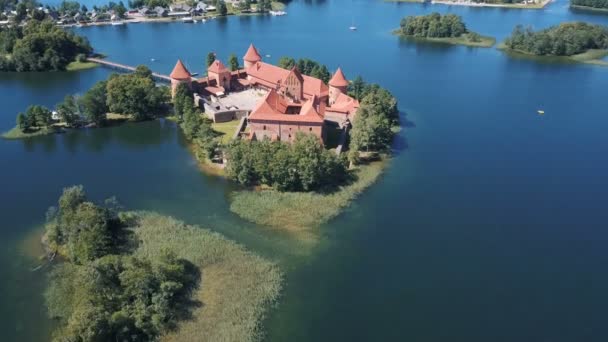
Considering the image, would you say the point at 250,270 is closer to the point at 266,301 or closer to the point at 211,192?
the point at 266,301

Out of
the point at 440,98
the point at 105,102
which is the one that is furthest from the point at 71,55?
the point at 440,98

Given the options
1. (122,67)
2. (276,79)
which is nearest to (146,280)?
(276,79)

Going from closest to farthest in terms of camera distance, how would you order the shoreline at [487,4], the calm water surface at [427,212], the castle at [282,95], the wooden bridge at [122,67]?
the calm water surface at [427,212] → the castle at [282,95] → the wooden bridge at [122,67] → the shoreline at [487,4]

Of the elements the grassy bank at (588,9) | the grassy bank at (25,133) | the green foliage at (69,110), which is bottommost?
the grassy bank at (25,133)

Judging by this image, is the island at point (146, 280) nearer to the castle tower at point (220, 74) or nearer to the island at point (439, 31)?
the castle tower at point (220, 74)

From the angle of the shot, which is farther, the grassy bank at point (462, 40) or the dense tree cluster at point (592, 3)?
the dense tree cluster at point (592, 3)

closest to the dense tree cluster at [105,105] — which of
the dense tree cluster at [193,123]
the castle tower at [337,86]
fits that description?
the dense tree cluster at [193,123]

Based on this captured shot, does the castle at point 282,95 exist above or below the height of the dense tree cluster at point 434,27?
below
